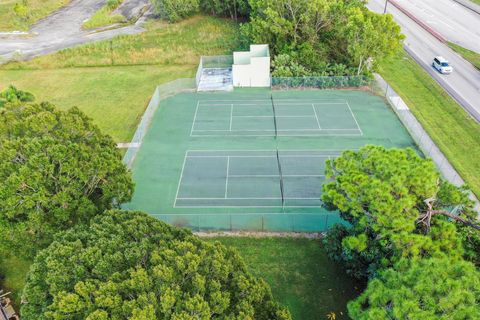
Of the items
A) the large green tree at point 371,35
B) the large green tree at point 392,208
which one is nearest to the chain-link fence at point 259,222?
the large green tree at point 392,208

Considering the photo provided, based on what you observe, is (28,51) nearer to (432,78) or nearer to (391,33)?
(391,33)

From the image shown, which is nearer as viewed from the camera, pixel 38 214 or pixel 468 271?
pixel 468 271

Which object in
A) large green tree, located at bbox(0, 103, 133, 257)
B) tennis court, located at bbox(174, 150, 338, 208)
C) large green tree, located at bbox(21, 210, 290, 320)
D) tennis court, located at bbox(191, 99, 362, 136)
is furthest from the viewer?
tennis court, located at bbox(191, 99, 362, 136)

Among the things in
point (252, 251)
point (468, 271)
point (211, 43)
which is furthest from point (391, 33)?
point (468, 271)

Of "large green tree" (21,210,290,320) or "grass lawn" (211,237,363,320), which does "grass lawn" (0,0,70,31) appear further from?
"large green tree" (21,210,290,320)

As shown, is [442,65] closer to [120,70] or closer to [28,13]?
[120,70]

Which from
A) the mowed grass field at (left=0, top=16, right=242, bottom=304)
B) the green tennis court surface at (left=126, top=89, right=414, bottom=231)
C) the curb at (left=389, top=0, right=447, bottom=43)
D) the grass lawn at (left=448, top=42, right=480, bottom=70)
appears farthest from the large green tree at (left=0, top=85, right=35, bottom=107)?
the curb at (left=389, top=0, right=447, bottom=43)
